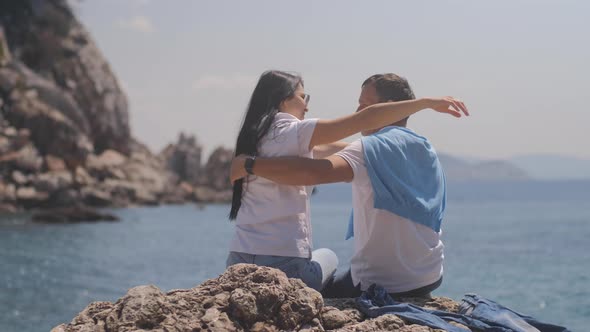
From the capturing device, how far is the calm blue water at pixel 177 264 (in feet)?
53.2

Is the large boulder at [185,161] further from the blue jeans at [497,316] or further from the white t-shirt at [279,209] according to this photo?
the blue jeans at [497,316]

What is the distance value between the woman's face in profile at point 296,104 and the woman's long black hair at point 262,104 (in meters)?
0.04

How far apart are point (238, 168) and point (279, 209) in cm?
40

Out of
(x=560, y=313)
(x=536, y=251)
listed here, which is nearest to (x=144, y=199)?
(x=536, y=251)

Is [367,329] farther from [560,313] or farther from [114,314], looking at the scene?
[560,313]

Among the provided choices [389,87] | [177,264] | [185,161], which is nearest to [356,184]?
[389,87]

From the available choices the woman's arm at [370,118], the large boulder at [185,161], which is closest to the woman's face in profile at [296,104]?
the woman's arm at [370,118]

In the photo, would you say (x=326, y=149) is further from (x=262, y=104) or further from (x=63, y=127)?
(x=63, y=127)

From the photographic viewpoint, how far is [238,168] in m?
4.92

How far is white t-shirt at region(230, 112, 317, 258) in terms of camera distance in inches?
189

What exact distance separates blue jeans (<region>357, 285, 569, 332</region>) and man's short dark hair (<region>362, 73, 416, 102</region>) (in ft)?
4.32

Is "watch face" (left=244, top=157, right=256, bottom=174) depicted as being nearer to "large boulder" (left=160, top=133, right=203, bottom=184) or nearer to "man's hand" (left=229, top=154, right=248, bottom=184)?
"man's hand" (left=229, top=154, right=248, bottom=184)

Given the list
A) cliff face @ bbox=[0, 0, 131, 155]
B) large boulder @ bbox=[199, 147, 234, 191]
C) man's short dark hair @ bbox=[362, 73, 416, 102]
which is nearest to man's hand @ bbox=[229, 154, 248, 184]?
man's short dark hair @ bbox=[362, 73, 416, 102]

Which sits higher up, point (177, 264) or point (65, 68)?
point (65, 68)
